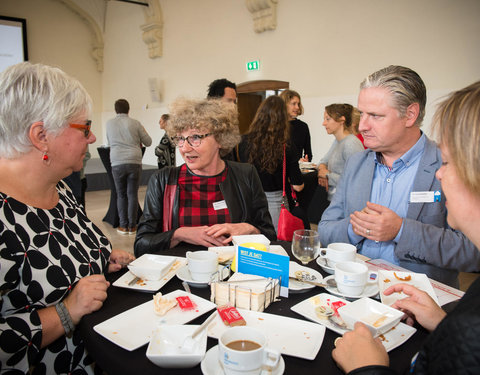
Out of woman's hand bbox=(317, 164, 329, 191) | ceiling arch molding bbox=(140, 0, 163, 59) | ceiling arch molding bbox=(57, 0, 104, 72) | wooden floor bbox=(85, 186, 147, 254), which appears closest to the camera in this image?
woman's hand bbox=(317, 164, 329, 191)

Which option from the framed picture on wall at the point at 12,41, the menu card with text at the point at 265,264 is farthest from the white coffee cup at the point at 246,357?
the framed picture on wall at the point at 12,41

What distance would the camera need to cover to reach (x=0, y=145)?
1218 mm

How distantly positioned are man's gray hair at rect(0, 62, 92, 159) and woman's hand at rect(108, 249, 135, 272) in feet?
1.85

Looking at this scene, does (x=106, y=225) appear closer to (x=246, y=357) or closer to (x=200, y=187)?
(x=200, y=187)

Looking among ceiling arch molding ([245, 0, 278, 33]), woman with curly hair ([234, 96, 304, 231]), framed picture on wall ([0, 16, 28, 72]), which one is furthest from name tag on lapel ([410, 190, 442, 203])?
framed picture on wall ([0, 16, 28, 72])

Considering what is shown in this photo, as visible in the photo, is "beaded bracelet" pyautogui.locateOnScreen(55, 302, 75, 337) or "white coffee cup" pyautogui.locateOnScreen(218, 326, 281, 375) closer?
"white coffee cup" pyautogui.locateOnScreen(218, 326, 281, 375)

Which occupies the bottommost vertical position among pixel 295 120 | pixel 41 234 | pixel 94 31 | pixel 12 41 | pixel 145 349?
pixel 145 349

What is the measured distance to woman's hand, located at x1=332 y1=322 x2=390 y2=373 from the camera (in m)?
0.82

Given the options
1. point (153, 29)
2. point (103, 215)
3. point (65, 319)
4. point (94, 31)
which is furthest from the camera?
point (94, 31)

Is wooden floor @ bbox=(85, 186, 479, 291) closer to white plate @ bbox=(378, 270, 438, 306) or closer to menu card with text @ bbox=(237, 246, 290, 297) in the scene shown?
white plate @ bbox=(378, 270, 438, 306)

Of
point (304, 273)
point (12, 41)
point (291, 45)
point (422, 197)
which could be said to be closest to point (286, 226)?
point (422, 197)

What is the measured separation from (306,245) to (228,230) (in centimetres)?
52

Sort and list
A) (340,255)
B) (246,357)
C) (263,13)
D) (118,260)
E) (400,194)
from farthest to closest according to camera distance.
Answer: (263,13), (400,194), (118,260), (340,255), (246,357)

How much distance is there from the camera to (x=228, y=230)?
6.02ft
